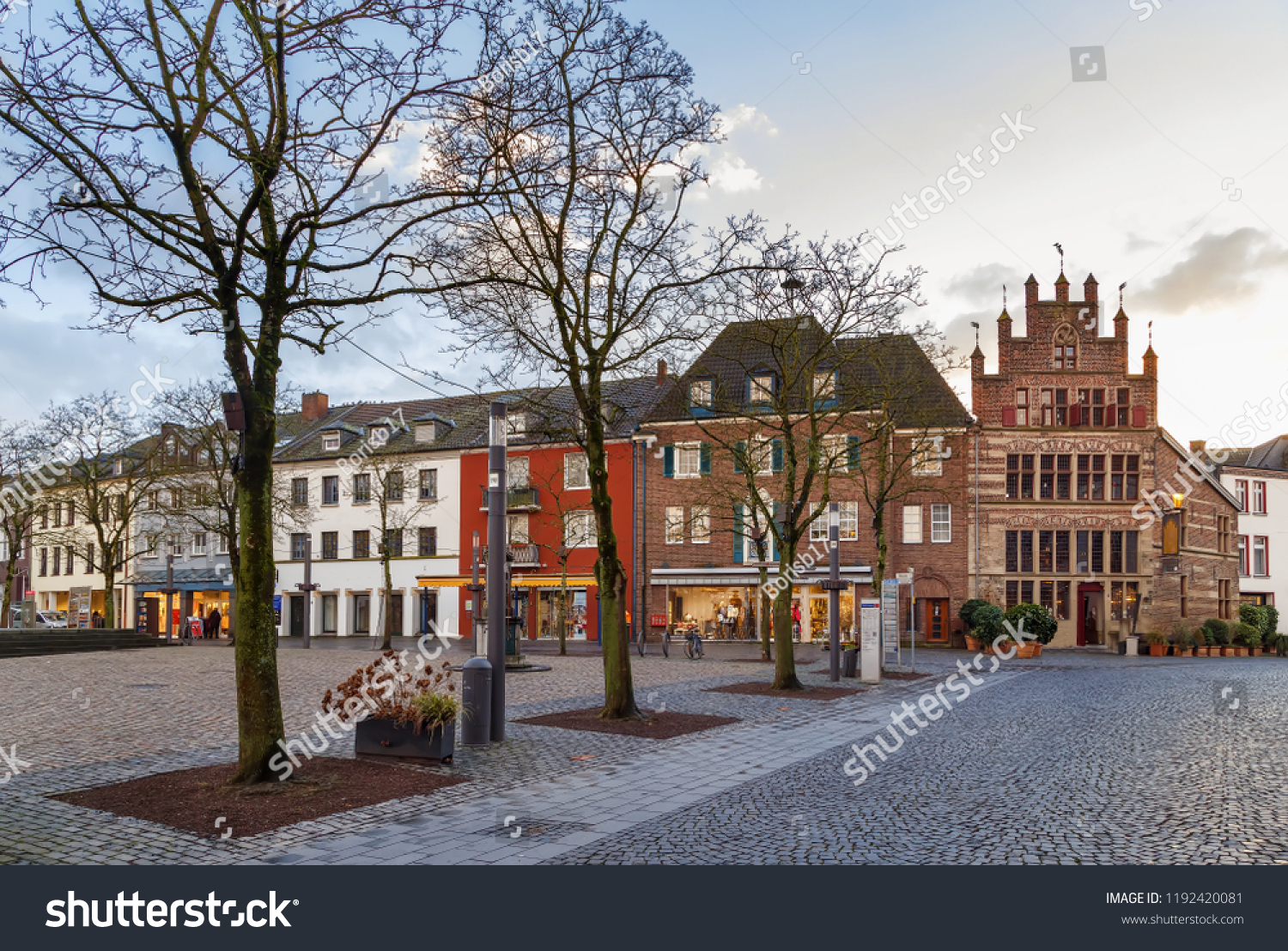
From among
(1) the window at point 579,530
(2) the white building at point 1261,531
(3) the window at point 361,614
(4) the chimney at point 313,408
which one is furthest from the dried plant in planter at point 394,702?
(2) the white building at point 1261,531

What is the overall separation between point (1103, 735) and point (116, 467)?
208 feet

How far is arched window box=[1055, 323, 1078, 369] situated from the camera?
45.5 m

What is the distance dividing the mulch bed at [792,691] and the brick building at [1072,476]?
24649 millimetres

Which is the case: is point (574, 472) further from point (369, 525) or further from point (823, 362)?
point (823, 362)

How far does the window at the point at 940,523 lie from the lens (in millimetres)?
44656

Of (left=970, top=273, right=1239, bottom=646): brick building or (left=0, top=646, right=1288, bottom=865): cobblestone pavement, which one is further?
(left=970, top=273, right=1239, bottom=646): brick building

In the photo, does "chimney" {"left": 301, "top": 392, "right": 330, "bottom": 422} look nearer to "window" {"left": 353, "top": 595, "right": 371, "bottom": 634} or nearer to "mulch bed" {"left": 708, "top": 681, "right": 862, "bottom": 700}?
"window" {"left": 353, "top": 595, "right": 371, "bottom": 634}

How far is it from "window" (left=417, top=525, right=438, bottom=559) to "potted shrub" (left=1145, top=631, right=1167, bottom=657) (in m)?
32.2

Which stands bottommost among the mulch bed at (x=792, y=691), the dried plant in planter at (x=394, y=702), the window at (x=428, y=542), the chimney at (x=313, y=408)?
the mulch bed at (x=792, y=691)

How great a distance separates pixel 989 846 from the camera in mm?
7816

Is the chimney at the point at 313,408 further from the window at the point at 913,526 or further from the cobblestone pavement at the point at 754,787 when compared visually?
the cobblestone pavement at the point at 754,787

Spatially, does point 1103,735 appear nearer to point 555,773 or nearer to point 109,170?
point 555,773

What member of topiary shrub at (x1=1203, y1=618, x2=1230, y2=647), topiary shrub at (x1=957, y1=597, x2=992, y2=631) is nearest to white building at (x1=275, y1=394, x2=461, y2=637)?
topiary shrub at (x1=957, y1=597, x2=992, y2=631)

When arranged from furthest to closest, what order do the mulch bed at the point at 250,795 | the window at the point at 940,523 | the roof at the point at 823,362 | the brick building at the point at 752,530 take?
1. the window at the point at 940,523
2. the brick building at the point at 752,530
3. the roof at the point at 823,362
4. the mulch bed at the point at 250,795
